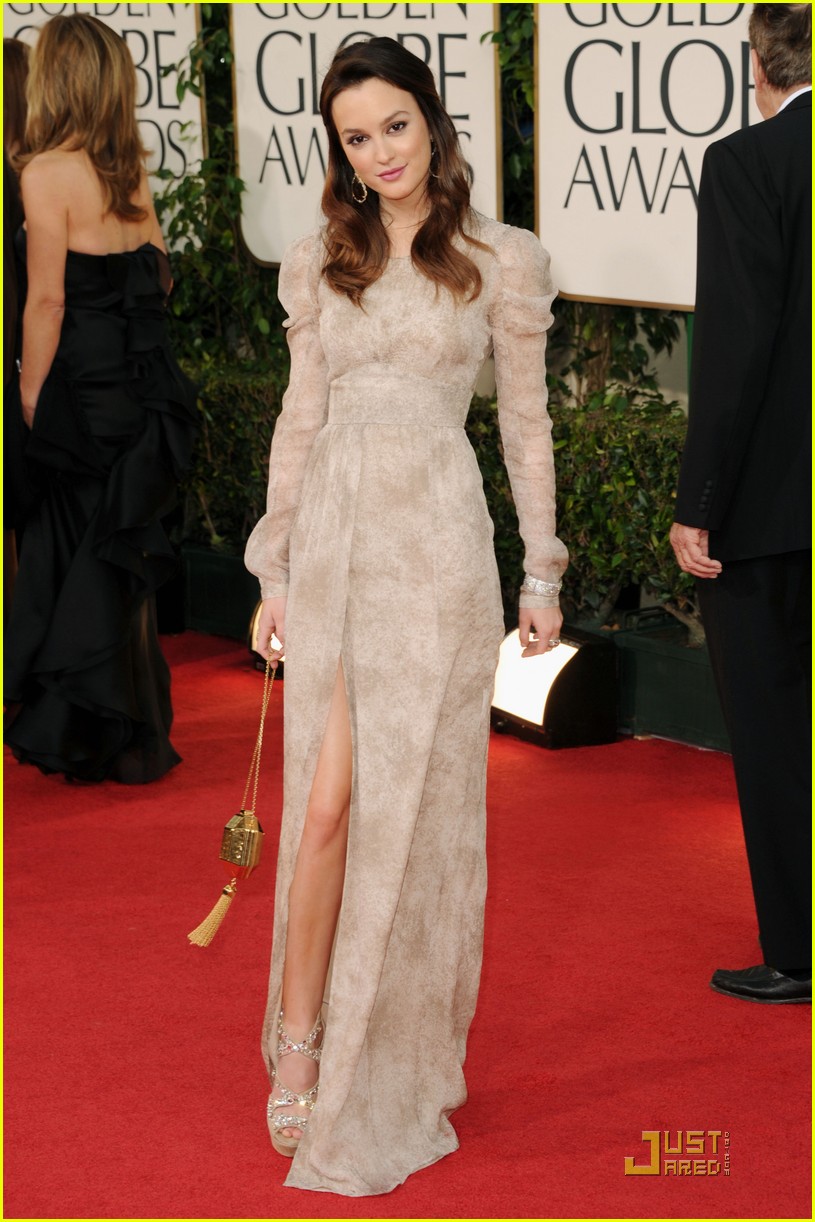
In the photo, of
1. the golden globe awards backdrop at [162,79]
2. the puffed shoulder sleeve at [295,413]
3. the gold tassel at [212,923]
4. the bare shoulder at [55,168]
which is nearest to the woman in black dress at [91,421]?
the bare shoulder at [55,168]

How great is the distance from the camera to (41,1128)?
123 inches

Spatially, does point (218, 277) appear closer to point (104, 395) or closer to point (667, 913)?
point (104, 395)

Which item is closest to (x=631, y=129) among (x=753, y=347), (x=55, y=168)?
(x=55, y=168)

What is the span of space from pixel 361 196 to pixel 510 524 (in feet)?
10.6

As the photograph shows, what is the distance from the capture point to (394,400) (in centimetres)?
292

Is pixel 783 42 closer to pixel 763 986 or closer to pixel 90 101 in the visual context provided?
pixel 763 986

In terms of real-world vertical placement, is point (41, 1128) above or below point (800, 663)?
below

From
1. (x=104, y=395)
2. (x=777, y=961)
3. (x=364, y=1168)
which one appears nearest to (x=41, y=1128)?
(x=364, y=1168)

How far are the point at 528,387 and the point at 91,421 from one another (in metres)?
2.38

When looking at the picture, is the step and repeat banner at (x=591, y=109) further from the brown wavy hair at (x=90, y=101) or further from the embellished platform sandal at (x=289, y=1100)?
the embellished platform sandal at (x=289, y=1100)

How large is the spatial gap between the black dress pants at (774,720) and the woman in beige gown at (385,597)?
728mm

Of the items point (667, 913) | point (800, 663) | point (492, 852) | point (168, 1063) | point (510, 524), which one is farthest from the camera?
point (510, 524)

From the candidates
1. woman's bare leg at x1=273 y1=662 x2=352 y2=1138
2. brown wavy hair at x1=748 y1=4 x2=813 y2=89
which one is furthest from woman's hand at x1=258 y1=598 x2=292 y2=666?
brown wavy hair at x1=748 y1=4 x2=813 y2=89

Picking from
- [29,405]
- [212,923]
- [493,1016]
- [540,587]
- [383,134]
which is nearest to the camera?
[383,134]
